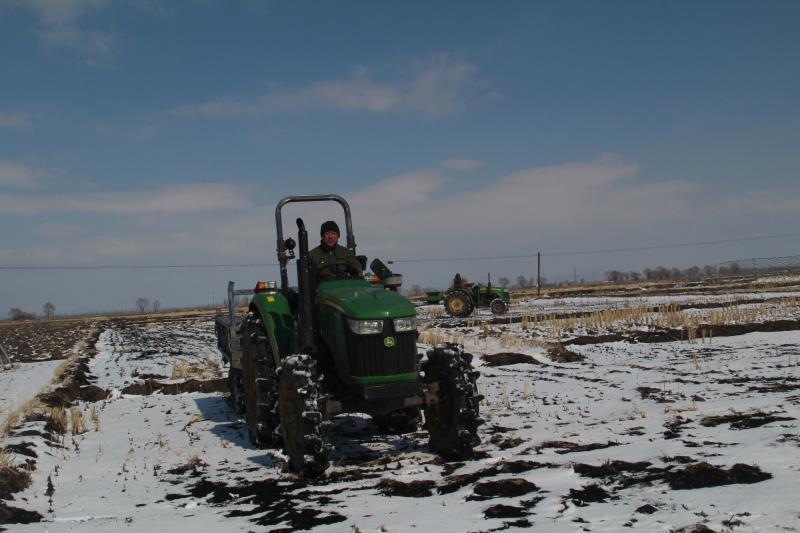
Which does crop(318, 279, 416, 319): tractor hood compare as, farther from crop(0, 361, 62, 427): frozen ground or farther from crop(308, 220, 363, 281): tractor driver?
crop(0, 361, 62, 427): frozen ground

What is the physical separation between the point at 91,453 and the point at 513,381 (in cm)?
623

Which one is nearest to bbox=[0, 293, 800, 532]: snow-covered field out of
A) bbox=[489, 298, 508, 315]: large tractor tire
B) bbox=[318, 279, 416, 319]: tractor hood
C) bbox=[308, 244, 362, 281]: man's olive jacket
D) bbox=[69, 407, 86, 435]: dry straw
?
bbox=[69, 407, 86, 435]: dry straw

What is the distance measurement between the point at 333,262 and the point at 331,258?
0.19 ft

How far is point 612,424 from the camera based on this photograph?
6648mm

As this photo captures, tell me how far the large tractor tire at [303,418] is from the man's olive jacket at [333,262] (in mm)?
1170

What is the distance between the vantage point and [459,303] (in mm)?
26734

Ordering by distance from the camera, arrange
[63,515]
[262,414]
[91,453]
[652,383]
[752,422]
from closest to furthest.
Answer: [63,515], [752,422], [262,414], [91,453], [652,383]

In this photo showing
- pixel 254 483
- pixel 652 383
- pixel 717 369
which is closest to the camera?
pixel 254 483

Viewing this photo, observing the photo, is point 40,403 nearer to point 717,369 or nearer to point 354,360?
point 354,360

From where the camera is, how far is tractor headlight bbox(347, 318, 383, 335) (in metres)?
5.44

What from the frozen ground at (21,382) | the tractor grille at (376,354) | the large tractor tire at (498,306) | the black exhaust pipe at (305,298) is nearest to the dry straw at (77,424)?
the frozen ground at (21,382)

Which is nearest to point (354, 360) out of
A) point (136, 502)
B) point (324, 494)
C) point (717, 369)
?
point (324, 494)

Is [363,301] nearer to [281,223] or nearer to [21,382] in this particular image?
[281,223]

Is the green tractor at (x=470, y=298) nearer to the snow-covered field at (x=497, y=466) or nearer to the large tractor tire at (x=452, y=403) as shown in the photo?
the snow-covered field at (x=497, y=466)
